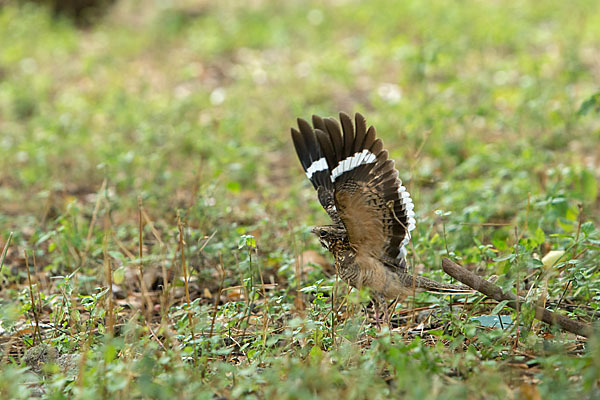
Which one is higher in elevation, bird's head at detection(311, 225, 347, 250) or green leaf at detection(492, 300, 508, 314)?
bird's head at detection(311, 225, 347, 250)

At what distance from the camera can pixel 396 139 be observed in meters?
6.71

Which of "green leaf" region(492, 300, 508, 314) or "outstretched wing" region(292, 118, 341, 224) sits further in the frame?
"outstretched wing" region(292, 118, 341, 224)

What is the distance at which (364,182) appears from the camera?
137 inches

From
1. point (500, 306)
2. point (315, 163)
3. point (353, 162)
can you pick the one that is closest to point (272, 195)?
point (315, 163)

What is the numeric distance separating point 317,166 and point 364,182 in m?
0.37

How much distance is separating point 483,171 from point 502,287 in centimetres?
294

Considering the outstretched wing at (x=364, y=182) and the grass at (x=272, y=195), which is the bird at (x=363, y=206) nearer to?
the outstretched wing at (x=364, y=182)

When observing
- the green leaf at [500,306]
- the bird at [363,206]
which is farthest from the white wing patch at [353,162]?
the green leaf at [500,306]

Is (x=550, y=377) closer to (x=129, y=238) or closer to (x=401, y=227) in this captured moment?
(x=401, y=227)

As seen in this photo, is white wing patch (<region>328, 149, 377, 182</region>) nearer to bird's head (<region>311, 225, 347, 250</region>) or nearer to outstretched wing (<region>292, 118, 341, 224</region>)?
outstretched wing (<region>292, 118, 341, 224</region>)

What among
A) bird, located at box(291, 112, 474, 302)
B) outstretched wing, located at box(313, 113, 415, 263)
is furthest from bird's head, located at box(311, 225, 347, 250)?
outstretched wing, located at box(313, 113, 415, 263)

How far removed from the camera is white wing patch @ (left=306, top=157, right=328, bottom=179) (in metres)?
3.73

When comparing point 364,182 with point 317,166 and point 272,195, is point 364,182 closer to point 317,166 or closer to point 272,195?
point 317,166

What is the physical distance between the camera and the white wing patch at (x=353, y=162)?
11.5 ft
